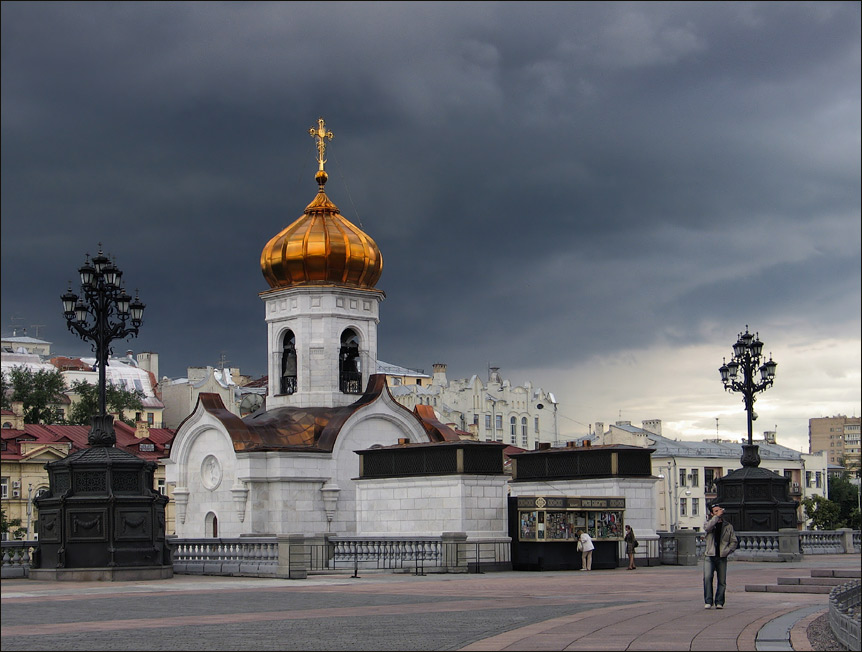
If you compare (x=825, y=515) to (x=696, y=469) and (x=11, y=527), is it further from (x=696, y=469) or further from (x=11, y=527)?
(x=11, y=527)

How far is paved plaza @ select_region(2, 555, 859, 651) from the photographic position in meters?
13.2

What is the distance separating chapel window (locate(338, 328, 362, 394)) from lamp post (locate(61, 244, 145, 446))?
1381 cm

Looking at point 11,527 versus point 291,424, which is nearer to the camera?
point 291,424

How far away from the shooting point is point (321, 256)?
41.9 meters

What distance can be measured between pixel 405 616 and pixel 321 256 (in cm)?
2637

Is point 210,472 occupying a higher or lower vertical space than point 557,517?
higher

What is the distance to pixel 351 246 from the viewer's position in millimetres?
42188

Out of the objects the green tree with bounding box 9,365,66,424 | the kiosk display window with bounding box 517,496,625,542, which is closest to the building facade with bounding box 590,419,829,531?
the green tree with bounding box 9,365,66,424

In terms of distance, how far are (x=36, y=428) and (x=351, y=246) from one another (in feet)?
134

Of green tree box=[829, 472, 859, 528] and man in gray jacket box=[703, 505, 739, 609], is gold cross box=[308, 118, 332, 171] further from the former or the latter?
green tree box=[829, 472, 859, 528]

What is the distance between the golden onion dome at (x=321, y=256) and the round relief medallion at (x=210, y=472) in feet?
20.2

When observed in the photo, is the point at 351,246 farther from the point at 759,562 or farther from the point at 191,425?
the point at 759,562

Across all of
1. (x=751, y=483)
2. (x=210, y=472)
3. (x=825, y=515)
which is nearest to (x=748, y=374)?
(x=751, y=483)

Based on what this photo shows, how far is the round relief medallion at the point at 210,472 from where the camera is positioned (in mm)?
40188
